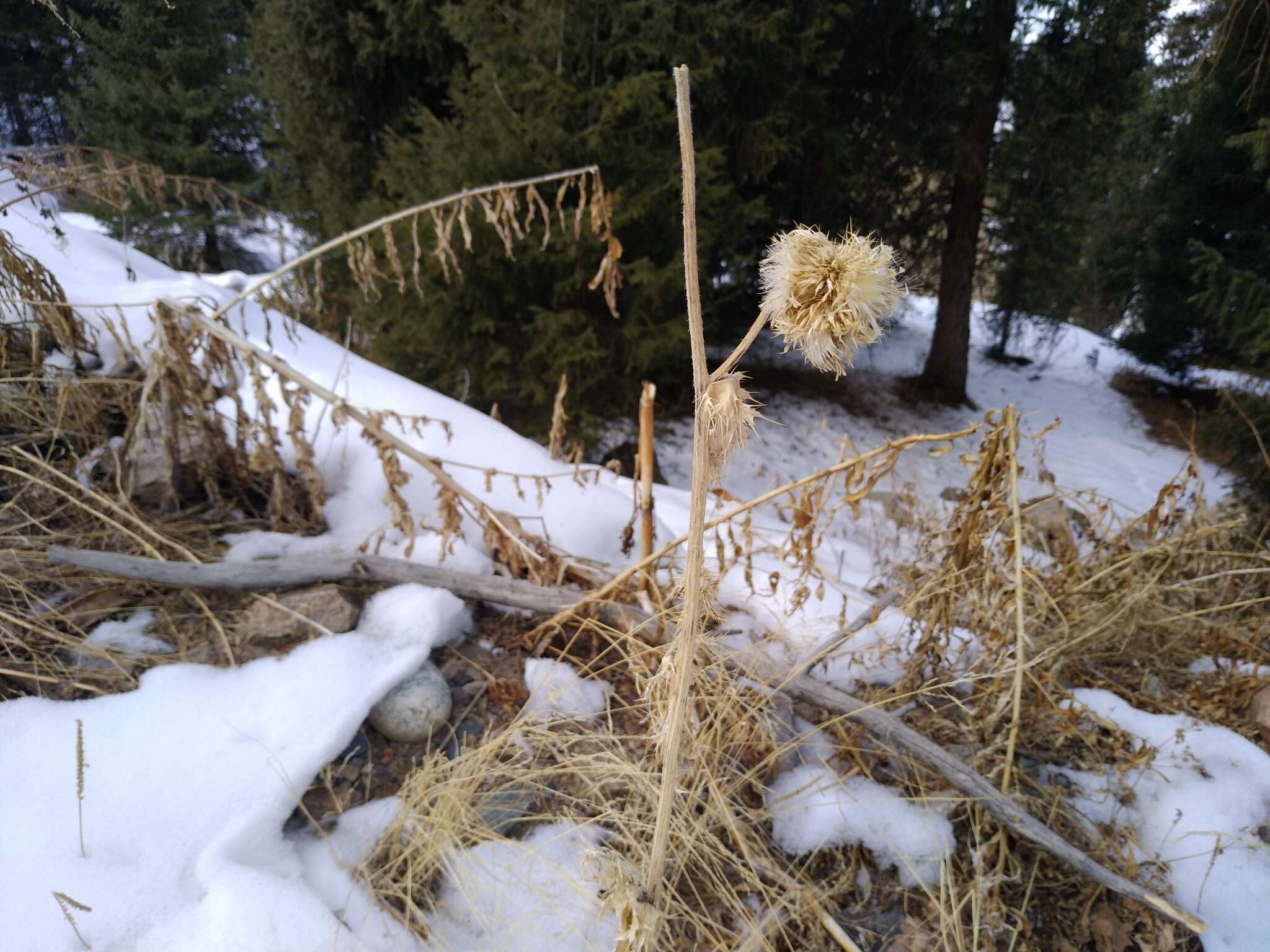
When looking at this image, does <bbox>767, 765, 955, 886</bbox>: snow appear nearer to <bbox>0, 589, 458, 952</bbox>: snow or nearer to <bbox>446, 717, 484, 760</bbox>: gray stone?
<bbox>446, 717, 484, 760</bbox>: gray stone

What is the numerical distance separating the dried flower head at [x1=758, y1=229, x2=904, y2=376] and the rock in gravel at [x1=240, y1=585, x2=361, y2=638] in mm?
1569

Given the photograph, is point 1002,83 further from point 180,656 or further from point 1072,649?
point 180,656

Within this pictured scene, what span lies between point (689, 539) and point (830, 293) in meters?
0.33

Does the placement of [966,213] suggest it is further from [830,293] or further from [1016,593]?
[830,293]

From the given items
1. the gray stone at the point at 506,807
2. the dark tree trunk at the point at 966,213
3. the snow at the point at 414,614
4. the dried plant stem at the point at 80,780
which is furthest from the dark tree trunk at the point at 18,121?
the dark tree trunk at the point at 966,213

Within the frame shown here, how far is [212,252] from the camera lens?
6.30 metres

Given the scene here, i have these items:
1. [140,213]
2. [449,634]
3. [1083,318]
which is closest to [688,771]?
[449,634]

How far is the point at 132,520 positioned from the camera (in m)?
2.01

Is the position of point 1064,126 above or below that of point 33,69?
above

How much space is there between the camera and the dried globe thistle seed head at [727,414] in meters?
0.68

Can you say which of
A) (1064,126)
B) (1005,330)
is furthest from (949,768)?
(1005,330)

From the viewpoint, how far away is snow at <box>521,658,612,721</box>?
1698 mm

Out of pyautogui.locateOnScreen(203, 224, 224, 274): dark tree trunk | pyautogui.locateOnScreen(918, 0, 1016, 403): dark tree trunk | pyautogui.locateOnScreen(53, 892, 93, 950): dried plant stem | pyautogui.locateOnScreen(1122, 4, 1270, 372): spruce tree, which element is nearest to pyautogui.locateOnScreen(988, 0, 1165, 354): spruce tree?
pyautogui.locateOnScreen(918, 0, 1016, 403): dark tree trunk

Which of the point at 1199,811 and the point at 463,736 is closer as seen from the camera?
the point at 1199,811
